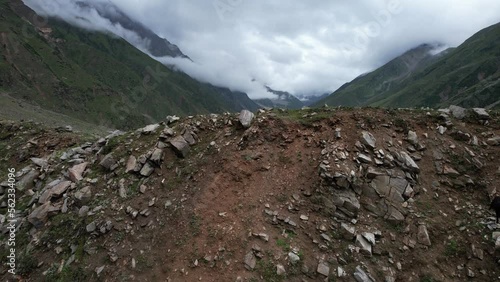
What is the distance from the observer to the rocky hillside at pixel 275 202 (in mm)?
14289

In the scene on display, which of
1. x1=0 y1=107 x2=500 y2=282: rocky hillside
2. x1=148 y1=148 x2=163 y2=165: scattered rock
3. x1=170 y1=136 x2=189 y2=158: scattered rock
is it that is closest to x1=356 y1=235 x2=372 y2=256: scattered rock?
x1=0 y1=107 x2=500 y2=282: rocky hillside

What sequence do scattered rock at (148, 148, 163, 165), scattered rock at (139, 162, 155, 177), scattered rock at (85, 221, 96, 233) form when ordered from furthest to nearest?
scattered rock at (148, 148, 163, 165)
scattered rock at (139, 162, 155, 177)
scattered rock at (85, 221, 96, 233)

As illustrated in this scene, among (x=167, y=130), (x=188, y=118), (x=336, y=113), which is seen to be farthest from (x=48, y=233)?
(x=336, y=113)

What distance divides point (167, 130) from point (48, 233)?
29.3 feet

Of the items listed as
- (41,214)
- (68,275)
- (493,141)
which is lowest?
(68,275)

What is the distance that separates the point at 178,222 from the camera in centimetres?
1595

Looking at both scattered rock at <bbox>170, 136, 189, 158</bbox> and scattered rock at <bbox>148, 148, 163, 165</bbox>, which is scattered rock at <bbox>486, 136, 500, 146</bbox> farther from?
scattered rock at <bbox>148, 148, 163, 165</bbox>

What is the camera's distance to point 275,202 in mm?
16453

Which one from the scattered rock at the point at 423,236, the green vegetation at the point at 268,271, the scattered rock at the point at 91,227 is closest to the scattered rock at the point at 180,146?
the scattered rock at the point at 91,227

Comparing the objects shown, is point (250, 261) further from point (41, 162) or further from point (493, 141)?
point (41, 162)

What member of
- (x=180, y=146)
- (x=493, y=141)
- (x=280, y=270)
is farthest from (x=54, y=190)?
(x=493, y=141)

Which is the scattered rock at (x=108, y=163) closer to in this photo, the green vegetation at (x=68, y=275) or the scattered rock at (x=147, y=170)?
the scattered rock at (x=147, y=170)

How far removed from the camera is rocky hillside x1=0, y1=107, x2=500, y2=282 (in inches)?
563

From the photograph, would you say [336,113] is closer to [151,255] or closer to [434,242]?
[434,242]
